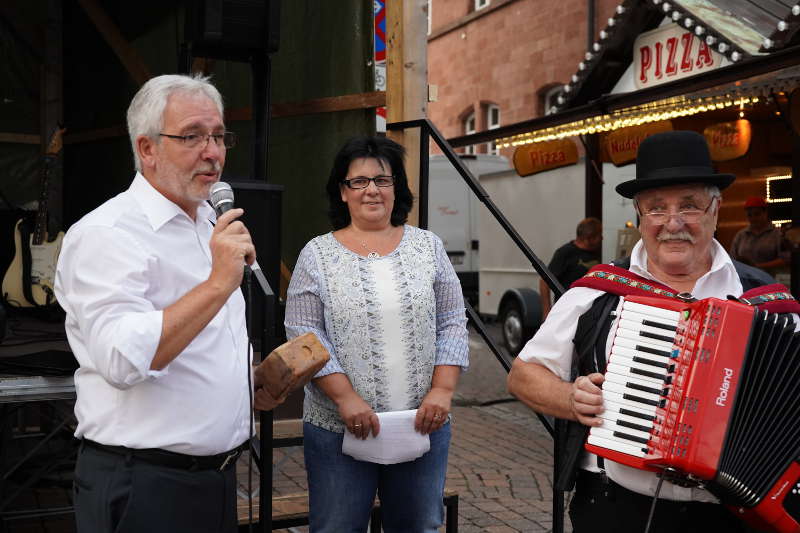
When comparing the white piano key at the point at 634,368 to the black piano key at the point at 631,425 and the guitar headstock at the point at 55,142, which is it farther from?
the guitar headstock at the point at 55,142

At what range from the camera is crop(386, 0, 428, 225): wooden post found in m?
5.29

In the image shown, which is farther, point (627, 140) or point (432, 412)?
point (627, 140)

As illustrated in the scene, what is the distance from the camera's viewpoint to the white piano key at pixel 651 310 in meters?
2.37

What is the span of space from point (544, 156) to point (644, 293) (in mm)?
9500

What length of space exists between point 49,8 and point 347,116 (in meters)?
4.41

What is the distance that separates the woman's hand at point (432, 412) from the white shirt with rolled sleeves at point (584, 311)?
51cm

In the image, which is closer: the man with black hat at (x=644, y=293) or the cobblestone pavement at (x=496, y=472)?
the man with black hat at (x=644, y=293)

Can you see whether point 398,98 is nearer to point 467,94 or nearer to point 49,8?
point 49,8

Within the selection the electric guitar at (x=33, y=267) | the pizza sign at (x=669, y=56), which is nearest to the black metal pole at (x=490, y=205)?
the electric guitar at (x=33, y=267)

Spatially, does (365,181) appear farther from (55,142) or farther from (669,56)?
(669,56)

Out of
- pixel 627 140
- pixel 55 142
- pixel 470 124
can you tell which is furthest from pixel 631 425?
pixel 470 124

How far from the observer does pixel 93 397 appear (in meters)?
2.32

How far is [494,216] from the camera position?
15.0 ft

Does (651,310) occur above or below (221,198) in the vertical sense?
below
